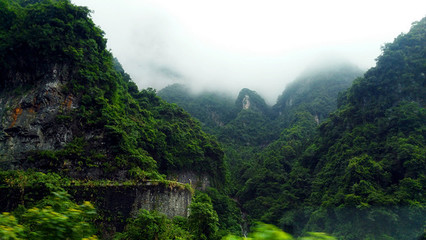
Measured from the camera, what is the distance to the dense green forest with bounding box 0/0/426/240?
12.6 meters

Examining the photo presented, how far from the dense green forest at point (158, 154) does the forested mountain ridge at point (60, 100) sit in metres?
0.07

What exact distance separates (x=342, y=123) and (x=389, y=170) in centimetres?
1262

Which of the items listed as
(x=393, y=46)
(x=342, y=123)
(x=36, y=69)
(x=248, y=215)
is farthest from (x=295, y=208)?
(x=36, y=69)

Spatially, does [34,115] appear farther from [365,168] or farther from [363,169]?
[365,168]

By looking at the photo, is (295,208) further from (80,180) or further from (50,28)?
(50,28)

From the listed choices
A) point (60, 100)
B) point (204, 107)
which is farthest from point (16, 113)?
point (204, 107)

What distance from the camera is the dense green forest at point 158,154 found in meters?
12.6

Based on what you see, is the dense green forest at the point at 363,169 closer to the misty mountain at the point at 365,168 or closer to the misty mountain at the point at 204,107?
the misty mountain at the point at 365,168

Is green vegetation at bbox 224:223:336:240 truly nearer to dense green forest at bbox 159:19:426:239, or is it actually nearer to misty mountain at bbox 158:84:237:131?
dense green forest at bbox 159:19:426:239

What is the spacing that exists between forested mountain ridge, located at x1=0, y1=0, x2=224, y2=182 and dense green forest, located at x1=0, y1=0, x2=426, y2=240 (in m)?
0.07

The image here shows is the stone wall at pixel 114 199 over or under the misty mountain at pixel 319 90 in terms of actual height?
under

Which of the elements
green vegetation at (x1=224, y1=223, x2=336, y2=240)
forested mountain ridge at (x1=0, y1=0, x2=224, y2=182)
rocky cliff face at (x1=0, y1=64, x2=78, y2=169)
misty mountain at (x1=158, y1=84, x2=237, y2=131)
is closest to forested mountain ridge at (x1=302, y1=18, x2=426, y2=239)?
forested mountain ridge at (x1=0, y1=0, x2=224, y2=182)

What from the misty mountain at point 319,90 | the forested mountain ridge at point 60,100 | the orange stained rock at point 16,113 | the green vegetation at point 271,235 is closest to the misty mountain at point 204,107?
the misty mountain at point 319,90

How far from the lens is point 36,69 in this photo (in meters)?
17.6
